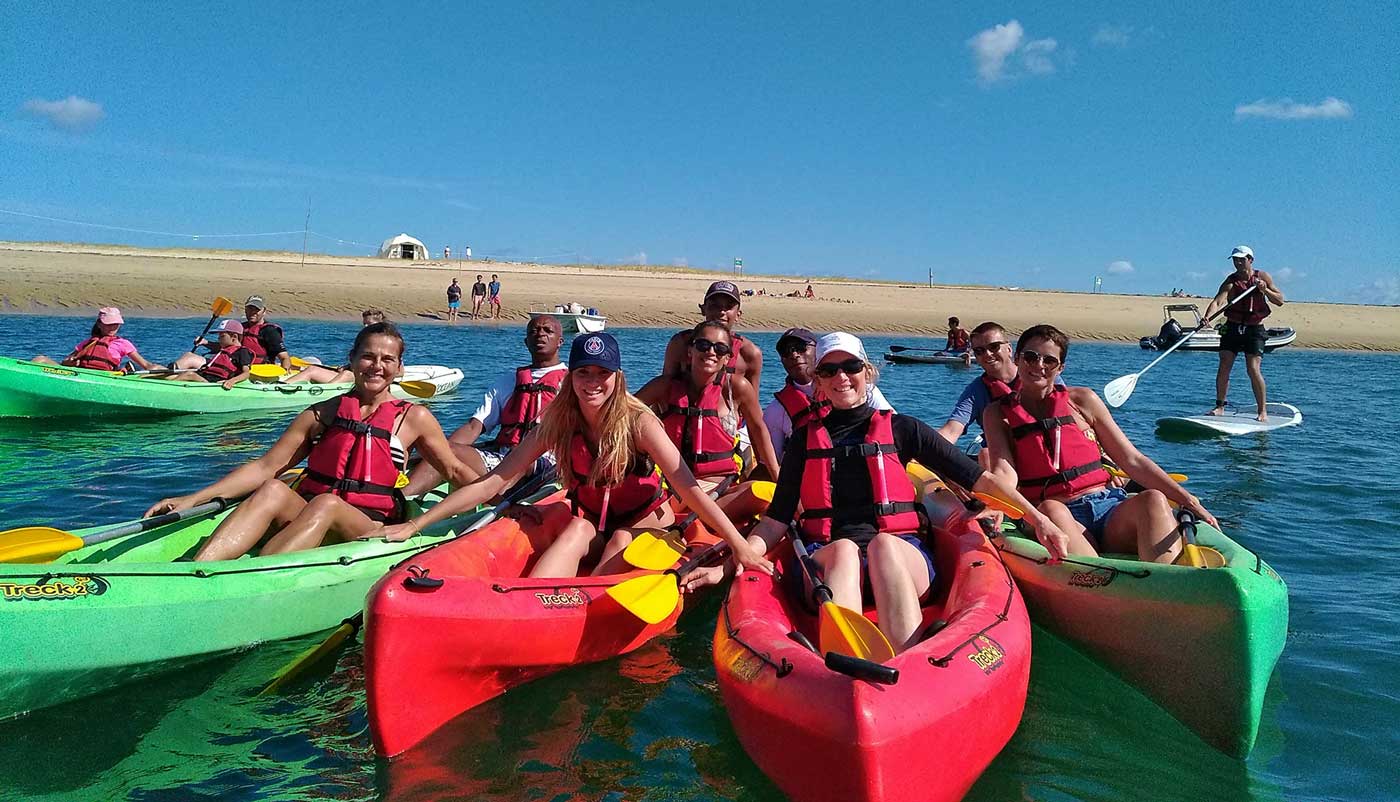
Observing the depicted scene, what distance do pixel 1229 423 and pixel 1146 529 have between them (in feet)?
24.0

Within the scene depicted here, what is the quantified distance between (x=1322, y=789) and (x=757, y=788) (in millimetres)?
1994

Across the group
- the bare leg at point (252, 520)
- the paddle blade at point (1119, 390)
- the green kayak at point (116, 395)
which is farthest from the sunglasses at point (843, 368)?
the green kayak at point (116, 395)

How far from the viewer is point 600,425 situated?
12.7ft

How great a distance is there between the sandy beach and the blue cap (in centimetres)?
2449

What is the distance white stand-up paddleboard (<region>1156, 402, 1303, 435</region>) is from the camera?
9828 mm

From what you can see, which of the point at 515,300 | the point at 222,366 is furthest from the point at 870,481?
the point at 515,300

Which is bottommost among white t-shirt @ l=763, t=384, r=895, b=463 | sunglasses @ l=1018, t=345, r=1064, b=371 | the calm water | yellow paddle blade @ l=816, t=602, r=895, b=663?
the calm water

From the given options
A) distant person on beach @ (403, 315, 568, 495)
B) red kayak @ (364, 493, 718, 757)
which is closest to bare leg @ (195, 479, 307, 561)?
red kayak @ (364, 493, 718, 757)

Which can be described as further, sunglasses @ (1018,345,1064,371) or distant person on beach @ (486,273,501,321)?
distant person on beach @ (486,273,501,321)

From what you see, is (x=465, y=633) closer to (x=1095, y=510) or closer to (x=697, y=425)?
(x=697, y=425)

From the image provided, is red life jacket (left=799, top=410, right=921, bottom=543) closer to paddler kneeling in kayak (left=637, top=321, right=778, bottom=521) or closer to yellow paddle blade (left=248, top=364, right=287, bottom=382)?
paddler kneeling in kayak (left=637, top=321, right=778, bottom=521)

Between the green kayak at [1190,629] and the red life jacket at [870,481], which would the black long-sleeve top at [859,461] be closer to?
the red life jacket at [870,481]

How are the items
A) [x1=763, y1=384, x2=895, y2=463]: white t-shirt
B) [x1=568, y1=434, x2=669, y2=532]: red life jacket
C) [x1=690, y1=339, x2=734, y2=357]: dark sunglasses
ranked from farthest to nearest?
[x1=763, y1=384, x2=895, y2=463]: white t-shirt < [x1=690, y1=339, x2=734, y2=357]: dark sunglasses < [x1=568, y1=434, x2=669, y2=532]: red life jacket

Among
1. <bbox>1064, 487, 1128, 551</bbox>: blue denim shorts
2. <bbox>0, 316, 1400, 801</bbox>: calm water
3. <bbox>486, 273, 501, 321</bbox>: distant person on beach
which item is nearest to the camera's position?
<bbox>0, 316, 1400, 801</bbox>: calm water
